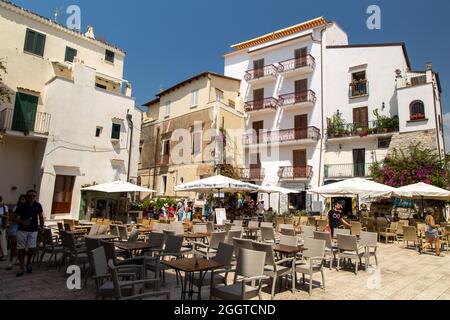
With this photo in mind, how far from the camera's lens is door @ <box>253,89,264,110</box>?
26.4 meters

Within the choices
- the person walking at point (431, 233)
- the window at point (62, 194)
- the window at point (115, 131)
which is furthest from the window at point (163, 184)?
the person walking at point (431, 233)

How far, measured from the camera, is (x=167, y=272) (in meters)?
6.87

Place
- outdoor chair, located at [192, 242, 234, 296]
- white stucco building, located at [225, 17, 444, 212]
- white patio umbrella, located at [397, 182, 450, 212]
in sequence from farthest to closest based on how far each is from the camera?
white stucco building, located at [225, 17, 444, 212] → white patio umbrella, located at [397, 182, 450, 212] → outdoor chair, located at [192, 242, 234, 296]

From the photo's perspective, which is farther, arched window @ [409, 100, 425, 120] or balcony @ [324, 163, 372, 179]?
balcony @ [324, 163, 372, 179]

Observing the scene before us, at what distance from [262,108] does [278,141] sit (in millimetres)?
3362

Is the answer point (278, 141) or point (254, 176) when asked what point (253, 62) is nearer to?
point (278, 141)

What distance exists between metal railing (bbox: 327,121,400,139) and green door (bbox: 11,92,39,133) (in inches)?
777

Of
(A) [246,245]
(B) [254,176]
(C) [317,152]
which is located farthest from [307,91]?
(A) [246,245]

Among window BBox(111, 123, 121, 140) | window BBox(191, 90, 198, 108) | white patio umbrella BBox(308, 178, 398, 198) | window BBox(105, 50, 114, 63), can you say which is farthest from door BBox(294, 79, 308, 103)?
window BBox(105, 50, 114, 63)

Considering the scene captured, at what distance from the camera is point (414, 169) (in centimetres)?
1823

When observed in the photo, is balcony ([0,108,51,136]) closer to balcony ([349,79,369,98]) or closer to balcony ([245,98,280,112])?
balcony ([245,98,280,112])

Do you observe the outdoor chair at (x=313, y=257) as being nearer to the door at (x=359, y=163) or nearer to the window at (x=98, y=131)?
the window at (x=98, y=131)

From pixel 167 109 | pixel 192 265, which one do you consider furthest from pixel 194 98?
pixel 192 265

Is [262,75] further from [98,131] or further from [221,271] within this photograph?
[221,271]
